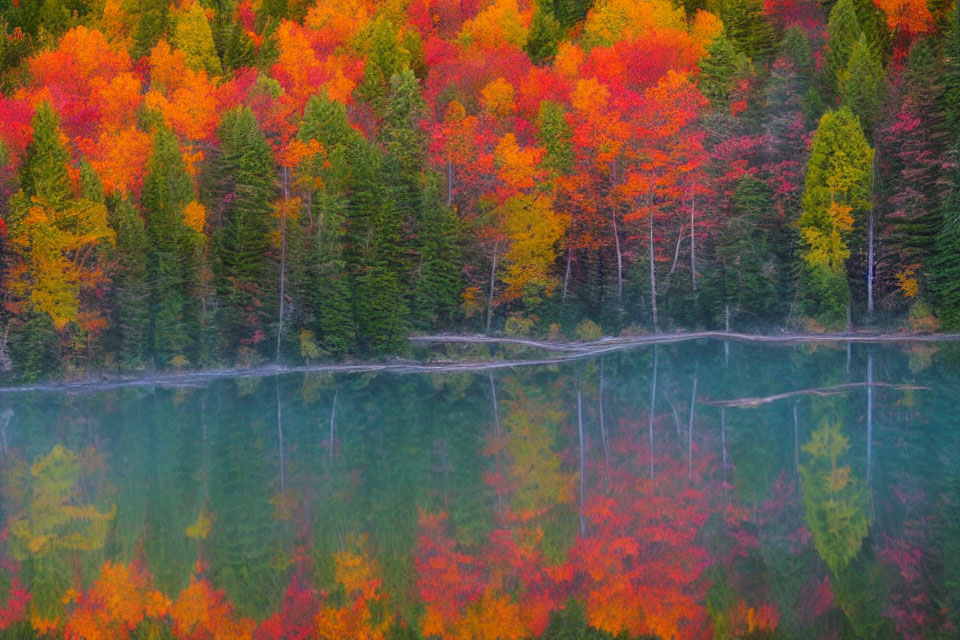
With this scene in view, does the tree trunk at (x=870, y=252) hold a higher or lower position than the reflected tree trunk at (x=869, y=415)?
Result: higher

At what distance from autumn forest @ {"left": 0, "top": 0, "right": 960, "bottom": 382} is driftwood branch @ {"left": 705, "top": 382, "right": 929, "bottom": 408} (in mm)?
11594

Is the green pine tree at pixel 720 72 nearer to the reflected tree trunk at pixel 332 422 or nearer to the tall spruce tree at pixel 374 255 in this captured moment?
the tall spruce tree at pixel 374 255

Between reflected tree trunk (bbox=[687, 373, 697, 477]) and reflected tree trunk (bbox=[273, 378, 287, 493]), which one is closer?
reflected tree trunk (bbox=[273, 378, 287, 493])

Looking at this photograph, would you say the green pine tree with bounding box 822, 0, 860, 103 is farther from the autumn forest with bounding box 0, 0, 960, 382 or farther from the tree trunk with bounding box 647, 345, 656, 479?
the tree trunk with bounding box 647, 345, 656, 479

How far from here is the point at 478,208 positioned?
209ft

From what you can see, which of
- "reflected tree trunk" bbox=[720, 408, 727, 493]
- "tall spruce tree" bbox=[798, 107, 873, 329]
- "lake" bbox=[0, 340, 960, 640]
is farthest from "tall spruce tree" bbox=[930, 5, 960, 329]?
"reflected tree trunk" bbox=[720, 408, 727, 493]

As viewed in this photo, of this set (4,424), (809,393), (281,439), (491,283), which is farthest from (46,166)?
(809,393)

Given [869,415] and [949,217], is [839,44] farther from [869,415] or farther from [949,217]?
[869,415]

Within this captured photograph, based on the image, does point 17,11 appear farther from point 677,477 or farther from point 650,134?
point 677,477

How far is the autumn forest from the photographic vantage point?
2238 inches

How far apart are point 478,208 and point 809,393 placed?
2081 centimetres

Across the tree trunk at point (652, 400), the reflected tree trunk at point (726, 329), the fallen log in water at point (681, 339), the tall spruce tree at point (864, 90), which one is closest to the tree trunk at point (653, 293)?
the fallen log in water at point (681, 339)

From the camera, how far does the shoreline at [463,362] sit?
55.7m

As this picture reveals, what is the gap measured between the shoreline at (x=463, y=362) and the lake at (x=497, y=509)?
76.6 inches
